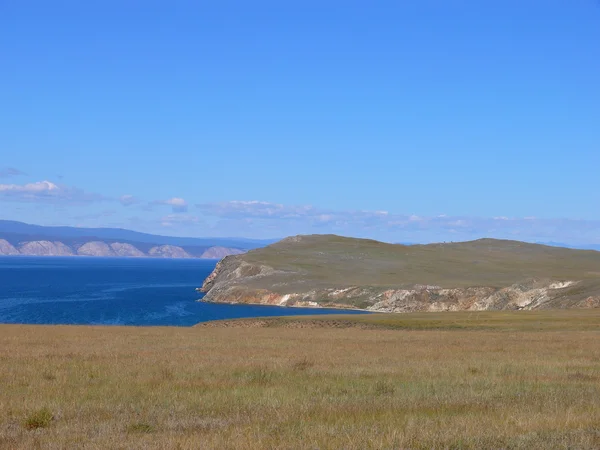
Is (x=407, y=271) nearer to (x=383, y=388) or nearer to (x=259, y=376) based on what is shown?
(x=259, y=376)

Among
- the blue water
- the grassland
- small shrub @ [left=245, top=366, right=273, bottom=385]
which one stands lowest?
the blue water

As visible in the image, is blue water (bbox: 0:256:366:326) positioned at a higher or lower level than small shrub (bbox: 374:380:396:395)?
lower

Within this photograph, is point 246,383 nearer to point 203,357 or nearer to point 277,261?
point 203,357

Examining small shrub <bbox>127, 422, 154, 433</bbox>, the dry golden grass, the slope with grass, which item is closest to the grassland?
the slope with grass

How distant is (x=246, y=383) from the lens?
19.8m

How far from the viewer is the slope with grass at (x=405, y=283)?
130250mm

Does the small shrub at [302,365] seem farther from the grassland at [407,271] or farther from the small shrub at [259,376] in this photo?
the grassland at [407,271]

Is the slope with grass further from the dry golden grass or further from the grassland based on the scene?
the dry golden grass

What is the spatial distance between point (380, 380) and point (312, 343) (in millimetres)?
14997

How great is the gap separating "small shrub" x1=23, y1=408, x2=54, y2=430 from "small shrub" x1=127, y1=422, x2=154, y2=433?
1.68 metres

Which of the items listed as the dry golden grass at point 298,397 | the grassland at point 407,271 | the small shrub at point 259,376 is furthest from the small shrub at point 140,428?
the grassland at point 407,271

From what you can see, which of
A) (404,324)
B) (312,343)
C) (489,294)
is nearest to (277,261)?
(489,294)

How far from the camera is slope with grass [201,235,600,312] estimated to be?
427ft

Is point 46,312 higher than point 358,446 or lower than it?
lower
